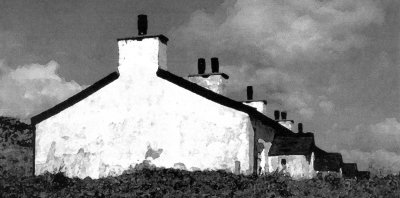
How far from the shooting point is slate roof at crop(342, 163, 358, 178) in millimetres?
29703

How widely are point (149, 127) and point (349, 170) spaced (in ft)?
46.3

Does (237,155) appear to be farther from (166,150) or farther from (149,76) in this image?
(149,76)

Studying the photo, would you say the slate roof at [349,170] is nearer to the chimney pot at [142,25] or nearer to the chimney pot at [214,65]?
the chimney pot at [214,65]

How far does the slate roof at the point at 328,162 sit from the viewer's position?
24.2 metres

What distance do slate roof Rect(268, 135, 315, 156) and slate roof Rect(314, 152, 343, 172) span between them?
193cm

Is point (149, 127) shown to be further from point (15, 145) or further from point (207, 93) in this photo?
point (15, 145)

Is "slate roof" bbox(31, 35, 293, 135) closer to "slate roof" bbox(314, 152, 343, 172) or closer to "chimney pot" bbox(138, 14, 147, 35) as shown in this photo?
"chimney pot" bbox(138, 14, 147, 35)

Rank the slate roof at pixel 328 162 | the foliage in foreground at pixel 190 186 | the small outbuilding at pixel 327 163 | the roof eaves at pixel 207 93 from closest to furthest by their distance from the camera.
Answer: the foliage in foreground at pixel 190 186 < the roof eaves at pixel 207 93 < the small outbuilding at pixel 327 163 < the slate roof at pixel 328 162

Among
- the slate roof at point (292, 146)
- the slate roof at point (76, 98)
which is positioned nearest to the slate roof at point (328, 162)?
the slate roof at point (292, 146)

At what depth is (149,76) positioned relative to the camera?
2008cm

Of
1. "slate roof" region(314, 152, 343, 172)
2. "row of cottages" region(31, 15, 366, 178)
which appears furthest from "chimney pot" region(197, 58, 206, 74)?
"slate roof" region(314, 152, 343, 172)

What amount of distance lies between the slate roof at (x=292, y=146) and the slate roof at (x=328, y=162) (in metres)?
1.93

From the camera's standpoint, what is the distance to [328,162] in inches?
1013

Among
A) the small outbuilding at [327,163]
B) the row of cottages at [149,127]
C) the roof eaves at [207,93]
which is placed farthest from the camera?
the small outbuilding at [327,163]
